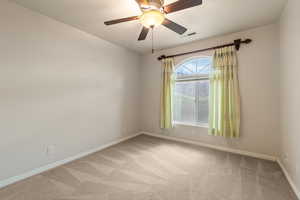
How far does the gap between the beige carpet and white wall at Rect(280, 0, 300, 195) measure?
1.18ft

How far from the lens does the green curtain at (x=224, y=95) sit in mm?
2762

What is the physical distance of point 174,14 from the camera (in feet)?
7.31

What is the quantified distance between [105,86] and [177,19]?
209 cm

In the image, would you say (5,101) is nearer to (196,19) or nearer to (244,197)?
(196,19)

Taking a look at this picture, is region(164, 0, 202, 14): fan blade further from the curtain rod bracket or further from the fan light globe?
the curtain rod bracket

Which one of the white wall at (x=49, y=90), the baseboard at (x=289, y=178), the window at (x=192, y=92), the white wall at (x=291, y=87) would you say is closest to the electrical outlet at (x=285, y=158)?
the white wall at (x=291, y=87)

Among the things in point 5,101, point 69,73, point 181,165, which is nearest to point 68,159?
point 5,101

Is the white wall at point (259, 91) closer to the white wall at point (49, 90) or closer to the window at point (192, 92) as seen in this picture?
the window at point (192, 92)

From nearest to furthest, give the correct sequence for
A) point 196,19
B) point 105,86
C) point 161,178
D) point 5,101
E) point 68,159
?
point 5,101
point 161,178
point 196,19
point 68,159
point 105,86

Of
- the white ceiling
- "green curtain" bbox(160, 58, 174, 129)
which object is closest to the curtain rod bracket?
the white ceiling

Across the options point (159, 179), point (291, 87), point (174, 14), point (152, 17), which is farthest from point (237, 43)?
point (159, 179)

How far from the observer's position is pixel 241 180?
194 centimetres

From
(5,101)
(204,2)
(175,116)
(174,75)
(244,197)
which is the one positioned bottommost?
(244,197)

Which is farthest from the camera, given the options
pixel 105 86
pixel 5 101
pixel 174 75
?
pixel 174 75
